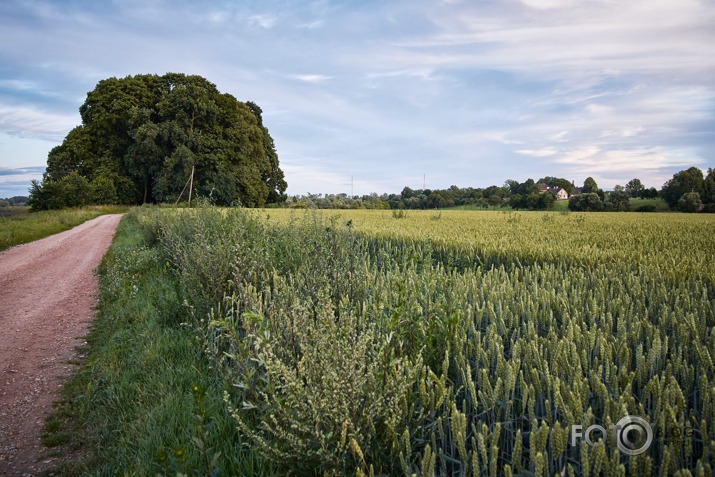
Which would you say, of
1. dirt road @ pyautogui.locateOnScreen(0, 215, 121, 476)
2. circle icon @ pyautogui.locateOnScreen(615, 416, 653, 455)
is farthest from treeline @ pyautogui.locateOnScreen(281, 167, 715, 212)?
circle icon @ pyautogui.locateOnScreen(615, 416, 653, 455)

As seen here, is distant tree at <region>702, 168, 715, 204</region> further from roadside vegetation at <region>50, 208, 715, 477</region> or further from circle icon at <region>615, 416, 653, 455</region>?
circle icon at <region>615, 416, 653, 455</region>

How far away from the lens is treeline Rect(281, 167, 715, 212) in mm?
45344

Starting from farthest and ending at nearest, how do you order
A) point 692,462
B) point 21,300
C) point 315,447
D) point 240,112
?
point 240,112 → point 21,300 → point 315,447 → point 692,462

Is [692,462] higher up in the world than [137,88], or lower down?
lower down

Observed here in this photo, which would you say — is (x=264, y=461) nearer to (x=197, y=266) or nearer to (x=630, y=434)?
(x=630, y=434)

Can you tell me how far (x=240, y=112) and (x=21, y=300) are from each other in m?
47.3

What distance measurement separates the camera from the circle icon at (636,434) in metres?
1.99

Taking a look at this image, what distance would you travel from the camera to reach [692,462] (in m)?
2.11

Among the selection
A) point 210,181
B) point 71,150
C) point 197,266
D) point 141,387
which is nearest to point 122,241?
point 197,266

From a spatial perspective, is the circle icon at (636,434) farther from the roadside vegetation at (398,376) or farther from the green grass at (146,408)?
the green grass at (146,408)

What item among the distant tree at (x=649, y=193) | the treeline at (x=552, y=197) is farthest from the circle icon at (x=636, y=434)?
the distant tree at (x=649, y=193)

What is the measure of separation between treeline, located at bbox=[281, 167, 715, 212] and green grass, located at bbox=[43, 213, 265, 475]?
98.8 feet

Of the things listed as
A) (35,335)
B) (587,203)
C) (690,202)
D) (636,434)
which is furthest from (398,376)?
(690,202)

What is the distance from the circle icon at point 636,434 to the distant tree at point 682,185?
185 ft
